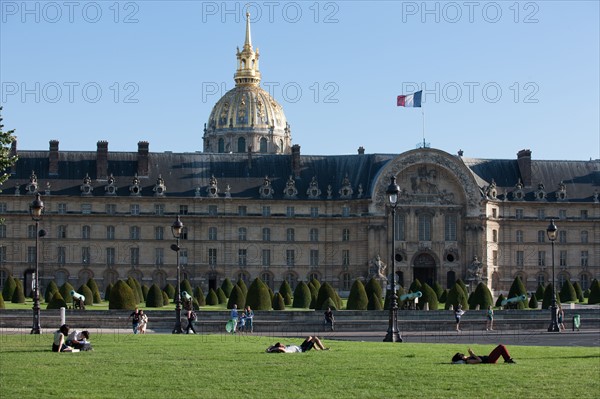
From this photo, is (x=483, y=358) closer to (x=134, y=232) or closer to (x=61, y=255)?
(x=134, y=232)

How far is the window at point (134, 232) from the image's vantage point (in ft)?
311

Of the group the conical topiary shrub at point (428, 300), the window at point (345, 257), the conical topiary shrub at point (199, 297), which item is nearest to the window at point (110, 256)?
the conical topiary shrub at point (199, 297)

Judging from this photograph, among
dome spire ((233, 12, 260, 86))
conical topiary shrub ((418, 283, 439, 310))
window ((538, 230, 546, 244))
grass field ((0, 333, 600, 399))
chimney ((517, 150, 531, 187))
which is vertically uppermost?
dome spire ((233, 12, 260, 86))

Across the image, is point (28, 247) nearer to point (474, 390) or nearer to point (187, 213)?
point (187, 213)

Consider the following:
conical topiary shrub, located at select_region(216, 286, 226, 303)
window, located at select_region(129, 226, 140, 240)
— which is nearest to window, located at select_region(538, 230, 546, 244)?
conical topiary shrub, located at select_region(216, 286, 226, 303)

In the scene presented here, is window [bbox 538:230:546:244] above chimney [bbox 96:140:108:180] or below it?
below

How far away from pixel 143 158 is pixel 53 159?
21.8 feet

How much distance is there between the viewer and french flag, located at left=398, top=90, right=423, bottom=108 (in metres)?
91.2

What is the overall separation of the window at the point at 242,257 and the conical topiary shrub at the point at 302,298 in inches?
825

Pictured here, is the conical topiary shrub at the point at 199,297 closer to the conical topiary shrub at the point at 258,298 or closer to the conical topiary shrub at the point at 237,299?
the conical topiary shrub at the point at 237,299

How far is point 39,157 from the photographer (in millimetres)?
95438

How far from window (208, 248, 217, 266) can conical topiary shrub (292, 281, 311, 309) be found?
21.1 meters

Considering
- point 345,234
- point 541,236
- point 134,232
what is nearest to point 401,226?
point 345,234

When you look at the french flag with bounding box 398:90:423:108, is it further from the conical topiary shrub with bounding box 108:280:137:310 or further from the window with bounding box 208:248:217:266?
the conical topiary shrub with bounding box 108:280:137:310
